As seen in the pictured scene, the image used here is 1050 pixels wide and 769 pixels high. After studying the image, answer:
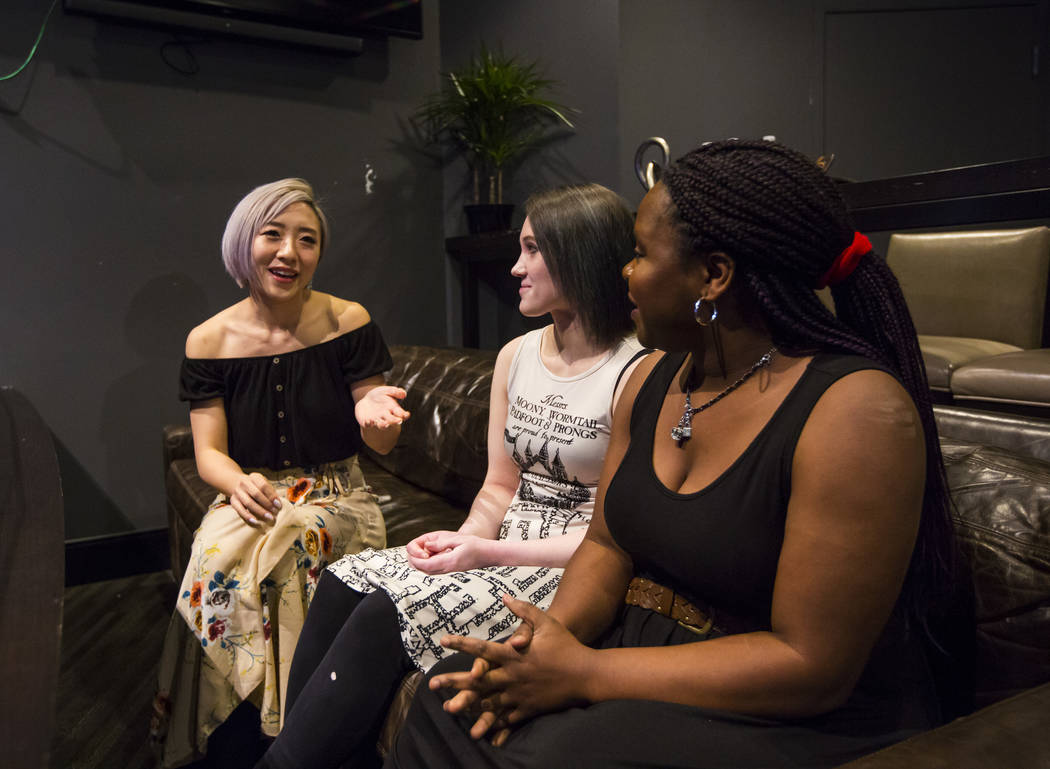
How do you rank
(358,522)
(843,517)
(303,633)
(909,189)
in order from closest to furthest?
(843,517) < (303,633) < (358,522) < (909,189)

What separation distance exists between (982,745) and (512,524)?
3.58ft

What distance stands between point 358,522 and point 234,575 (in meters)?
0.31

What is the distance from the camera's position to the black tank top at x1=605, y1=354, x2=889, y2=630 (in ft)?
3.23

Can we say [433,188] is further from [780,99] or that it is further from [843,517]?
[843,517]

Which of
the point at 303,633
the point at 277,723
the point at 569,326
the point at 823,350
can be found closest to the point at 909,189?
the point at 569,326

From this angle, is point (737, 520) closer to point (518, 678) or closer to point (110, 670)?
point (518, 678)

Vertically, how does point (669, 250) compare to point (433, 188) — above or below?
below

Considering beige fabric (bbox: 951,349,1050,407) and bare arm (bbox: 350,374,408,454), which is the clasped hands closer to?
bare arm (bbox: 350,374,408,454)

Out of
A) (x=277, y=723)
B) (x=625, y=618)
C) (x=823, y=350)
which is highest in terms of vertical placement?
(x=823, y=350)

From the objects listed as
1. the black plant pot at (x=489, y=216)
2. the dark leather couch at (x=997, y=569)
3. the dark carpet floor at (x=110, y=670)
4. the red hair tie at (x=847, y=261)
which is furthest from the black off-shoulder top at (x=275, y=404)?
the black plant pot at (x=489, y=216)

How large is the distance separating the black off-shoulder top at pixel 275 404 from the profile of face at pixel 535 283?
0.65 meters

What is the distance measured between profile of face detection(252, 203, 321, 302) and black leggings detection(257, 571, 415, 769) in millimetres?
926

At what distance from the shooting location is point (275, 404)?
202cm

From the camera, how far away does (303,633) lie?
1.52 metres
